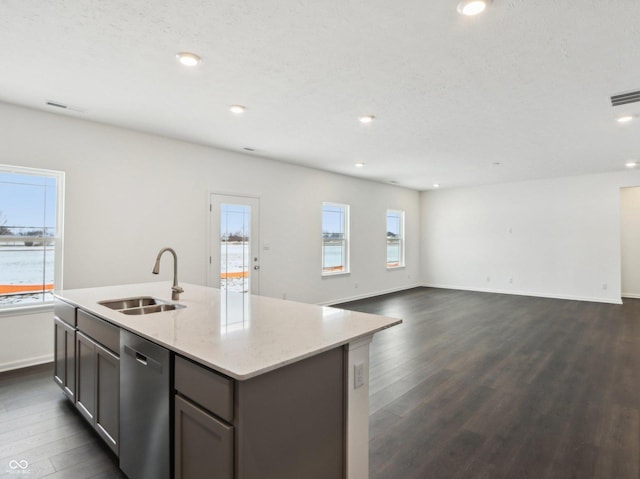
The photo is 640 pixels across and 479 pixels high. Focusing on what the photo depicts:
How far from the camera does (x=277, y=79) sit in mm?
2980

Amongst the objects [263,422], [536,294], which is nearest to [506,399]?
[263,422]

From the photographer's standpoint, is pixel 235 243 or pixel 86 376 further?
A: pixel 235 243

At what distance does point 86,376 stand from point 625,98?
504cm

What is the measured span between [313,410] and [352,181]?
6.44 metres

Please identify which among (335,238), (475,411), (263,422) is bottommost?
(475,411)

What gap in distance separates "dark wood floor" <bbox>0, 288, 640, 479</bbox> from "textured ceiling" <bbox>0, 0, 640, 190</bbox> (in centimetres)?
266

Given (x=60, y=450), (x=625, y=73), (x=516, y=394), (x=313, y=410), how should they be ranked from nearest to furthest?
1. (x=313, y=410)
2. (x=60, y=450)
3. (x=625, y=73)
4. (x=516, y=394)

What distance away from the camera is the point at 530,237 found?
8.08 m

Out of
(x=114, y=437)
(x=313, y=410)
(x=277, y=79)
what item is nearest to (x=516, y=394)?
(x=313, y=410)

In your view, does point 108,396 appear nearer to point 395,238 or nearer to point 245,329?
point 245,329

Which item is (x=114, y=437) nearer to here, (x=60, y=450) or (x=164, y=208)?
(x=60, y=450)

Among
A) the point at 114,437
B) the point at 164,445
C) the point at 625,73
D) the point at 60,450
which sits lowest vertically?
the point at 60,450

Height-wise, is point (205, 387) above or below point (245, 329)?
below

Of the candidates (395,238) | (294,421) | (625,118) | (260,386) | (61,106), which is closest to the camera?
(260,386)
